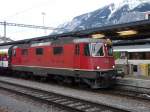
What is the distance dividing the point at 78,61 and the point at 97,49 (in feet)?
4.45

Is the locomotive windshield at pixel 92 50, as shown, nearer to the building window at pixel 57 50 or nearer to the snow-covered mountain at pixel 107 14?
the building window at pixel 57 50

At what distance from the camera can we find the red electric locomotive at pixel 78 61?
62.1ft

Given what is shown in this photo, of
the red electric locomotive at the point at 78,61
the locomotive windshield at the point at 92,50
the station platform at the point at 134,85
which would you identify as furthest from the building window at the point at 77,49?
the station platform at the point at 134,85

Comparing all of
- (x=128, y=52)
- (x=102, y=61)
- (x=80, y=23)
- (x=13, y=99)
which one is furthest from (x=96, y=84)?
(x=80, y=23)

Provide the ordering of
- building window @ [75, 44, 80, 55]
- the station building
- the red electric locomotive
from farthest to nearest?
the station building
building window @ [75, 44, 80, 55]
the red electric locomotive

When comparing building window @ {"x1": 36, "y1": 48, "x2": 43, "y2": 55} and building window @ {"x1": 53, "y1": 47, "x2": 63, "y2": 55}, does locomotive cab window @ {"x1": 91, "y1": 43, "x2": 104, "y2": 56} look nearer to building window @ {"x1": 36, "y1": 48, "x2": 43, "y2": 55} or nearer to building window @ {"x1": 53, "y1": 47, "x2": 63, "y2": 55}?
building window @ {"x1": 53, "y1": 47, "x2": 63, "y2": 55}

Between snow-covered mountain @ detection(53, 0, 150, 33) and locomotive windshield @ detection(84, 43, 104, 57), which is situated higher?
snow-covered mountain @ detection(53, 0, 150, 33)


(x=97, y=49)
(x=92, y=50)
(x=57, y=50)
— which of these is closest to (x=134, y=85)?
(x=97, y=49)

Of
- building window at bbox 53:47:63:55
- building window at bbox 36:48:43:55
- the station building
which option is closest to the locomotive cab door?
building window at bbox 53:47:63:55

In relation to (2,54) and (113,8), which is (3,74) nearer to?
(2,54)

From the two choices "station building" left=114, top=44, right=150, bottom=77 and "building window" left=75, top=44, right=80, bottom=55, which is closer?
"building window" left=75, top=44, right=80, bottom=55

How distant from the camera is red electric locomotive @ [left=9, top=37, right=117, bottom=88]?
62.1ft

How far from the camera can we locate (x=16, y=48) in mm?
29062

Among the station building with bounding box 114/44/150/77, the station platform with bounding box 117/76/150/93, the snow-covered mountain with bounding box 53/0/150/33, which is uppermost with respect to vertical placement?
the snow-covered mountain with bounding box 53/0/150/33
